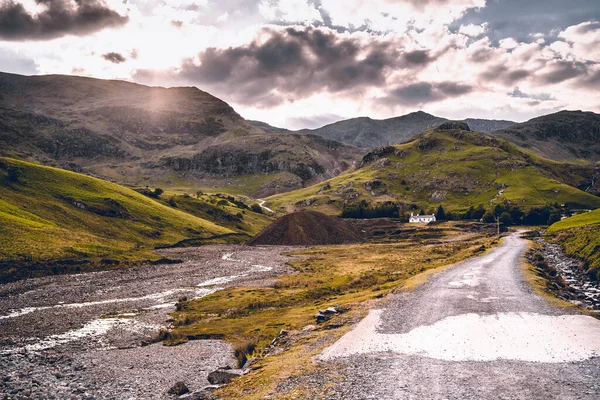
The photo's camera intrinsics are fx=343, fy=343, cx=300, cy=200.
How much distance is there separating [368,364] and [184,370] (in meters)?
15.4

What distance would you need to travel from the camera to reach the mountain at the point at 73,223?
7988cm

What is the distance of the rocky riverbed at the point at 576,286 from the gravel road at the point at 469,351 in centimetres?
418

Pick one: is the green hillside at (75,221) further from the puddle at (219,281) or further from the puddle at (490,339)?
the puddle at (490,339)

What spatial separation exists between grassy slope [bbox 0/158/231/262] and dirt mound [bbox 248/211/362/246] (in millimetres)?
27762

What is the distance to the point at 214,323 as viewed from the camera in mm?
40375

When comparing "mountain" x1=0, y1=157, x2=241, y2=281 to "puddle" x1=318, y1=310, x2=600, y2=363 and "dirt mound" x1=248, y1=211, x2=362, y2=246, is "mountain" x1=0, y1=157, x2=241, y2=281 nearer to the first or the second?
"dirt mound" x1=248, y1=211, x2=362, y2=246

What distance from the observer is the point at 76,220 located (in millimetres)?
114312

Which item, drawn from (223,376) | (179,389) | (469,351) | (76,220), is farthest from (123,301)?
(76,220)

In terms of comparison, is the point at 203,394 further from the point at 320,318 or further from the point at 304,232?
the point at 304,232

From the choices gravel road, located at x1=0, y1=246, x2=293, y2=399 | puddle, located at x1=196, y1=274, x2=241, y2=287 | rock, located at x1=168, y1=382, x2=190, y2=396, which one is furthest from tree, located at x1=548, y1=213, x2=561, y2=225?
rock, located at x1=168, y1=382, x2=190, y2=396

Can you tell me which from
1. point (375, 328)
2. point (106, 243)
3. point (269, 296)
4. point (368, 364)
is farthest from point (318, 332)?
point (106, 243)

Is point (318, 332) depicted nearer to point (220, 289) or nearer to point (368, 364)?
point (368, 364)

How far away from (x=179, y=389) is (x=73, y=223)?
111115mm

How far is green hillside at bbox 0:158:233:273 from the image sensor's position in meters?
83.1
